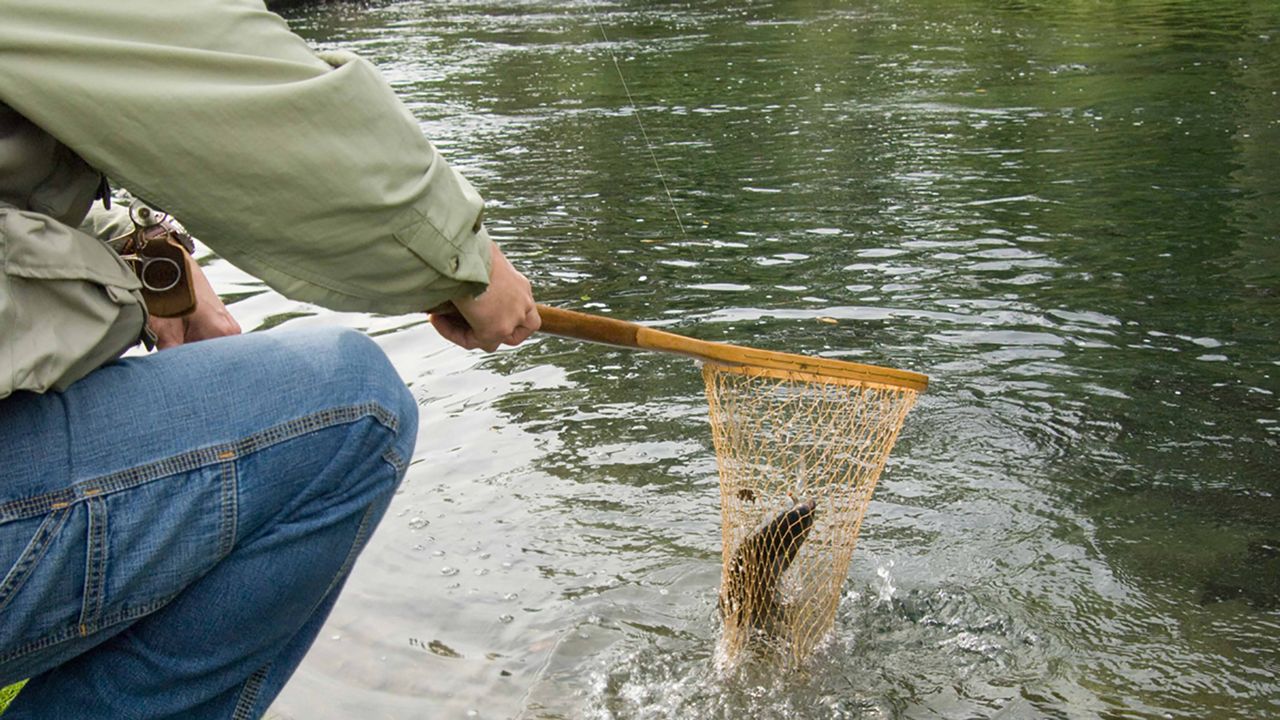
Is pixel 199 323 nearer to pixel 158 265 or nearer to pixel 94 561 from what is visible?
pixel 158 265

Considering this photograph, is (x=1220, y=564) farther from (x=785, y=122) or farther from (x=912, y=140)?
(x=785, y=122)

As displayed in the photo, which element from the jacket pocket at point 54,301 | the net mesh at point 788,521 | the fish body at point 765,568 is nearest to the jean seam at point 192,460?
the jacket pocket at point 54,301

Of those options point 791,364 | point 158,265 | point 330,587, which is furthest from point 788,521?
point 158,265

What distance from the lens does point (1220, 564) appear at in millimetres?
5062

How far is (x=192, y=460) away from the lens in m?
2.19

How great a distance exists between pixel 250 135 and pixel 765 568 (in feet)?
8.76

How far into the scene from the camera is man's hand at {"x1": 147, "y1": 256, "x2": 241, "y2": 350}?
2947 millimetres

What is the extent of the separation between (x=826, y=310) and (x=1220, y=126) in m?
7.11

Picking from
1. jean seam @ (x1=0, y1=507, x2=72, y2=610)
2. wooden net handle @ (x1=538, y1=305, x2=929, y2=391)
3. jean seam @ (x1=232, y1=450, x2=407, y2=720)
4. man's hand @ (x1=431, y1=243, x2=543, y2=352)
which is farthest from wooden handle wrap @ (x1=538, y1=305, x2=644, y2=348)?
jean seam @ (x1=0, y1=507, x2=72, y2=610)

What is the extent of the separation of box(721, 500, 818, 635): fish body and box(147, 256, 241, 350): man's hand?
6.05 feet

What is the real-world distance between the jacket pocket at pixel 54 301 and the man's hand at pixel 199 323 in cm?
80

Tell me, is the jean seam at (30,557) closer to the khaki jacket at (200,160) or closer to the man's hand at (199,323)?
the khaki jacket at (200,160)

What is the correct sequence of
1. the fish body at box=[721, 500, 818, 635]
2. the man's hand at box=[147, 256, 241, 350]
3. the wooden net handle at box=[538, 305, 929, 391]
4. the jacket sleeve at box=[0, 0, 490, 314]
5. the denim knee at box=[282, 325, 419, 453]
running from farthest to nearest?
the fish body at box=[721, 500, 818, 635] < the wooden net handle at box=[538, 305, 929, 391] < the man's hand at box=[147, 256, 241, 350] < the denim knee at box=[282, 325, 419, 453] < the jacket sleeve at box=[0, 0, 490, 314]

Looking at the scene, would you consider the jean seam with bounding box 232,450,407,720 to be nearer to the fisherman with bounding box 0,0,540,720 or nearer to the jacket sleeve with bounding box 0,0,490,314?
the fisherman with bounding box 0,0,540,720
